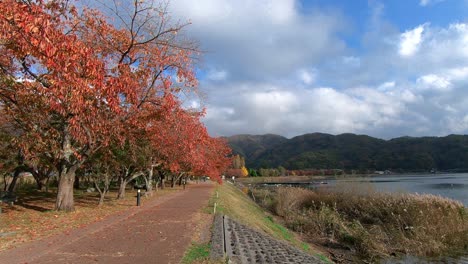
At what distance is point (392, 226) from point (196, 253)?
45.6 ft

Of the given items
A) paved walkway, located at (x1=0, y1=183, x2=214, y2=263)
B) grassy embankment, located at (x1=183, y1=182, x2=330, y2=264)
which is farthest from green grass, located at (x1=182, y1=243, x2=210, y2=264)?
paved walkway, located at (x1=0, y1=183, x2=214, y2=263)

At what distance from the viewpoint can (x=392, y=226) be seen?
61.6ft

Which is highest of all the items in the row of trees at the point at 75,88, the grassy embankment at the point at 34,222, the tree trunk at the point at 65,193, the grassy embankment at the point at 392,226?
the row of trees at the point at 75,88

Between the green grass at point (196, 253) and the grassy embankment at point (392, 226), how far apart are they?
28.6ft

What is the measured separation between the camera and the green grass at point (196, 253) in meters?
7.81

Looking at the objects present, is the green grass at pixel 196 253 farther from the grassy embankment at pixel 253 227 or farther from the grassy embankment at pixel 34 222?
the grassy embankment at pixel 34 222

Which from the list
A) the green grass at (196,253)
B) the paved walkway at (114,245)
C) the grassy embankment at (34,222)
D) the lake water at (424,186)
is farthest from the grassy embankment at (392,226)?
the grassy embankment at (34,222)

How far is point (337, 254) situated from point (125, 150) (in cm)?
1329

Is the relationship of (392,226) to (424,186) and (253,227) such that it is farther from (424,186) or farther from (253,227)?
(424,186)

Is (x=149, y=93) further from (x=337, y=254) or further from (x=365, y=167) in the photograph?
(x=365, y=167)

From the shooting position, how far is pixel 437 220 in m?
17.3

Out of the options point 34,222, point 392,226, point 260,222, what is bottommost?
point 392,226

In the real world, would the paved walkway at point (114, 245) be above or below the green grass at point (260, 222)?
above

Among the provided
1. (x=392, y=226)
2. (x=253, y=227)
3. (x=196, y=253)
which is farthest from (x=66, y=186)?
(x=392, y=226)
